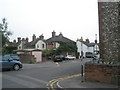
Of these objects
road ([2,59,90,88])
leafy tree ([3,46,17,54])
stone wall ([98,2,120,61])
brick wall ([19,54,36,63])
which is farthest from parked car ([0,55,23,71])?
leafy tree ([3,46,17,54])

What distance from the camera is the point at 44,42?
47250 millimetres

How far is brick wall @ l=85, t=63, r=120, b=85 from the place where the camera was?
28.7ft

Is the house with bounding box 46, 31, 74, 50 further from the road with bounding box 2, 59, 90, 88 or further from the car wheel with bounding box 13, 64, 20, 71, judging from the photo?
the road with bounding box 2, 59, 90, 88

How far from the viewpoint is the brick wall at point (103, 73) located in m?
8.74

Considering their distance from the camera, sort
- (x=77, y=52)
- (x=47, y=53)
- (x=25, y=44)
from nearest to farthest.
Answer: (x=47, y=53), (x=77, y=52), (x=25, y=44)

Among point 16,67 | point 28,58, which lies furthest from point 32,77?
point 28,58

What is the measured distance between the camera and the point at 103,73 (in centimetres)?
923

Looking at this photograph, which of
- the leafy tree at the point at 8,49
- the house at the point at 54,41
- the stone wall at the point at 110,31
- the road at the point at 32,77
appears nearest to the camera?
the road at the point at 32,77

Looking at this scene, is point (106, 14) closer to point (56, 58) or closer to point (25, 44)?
point (56, 58)

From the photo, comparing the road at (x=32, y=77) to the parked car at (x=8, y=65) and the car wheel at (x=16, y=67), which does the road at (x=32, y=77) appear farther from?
the parked car at (x=8, y=65)

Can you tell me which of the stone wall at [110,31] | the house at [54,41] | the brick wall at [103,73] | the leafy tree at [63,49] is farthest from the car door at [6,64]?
the house at [54,41]

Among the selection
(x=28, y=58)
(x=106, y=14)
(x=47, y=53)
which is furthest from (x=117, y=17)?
(x=47, y=53)

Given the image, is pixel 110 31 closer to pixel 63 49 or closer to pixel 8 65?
pixel 8 65

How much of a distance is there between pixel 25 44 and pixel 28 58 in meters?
26.4
